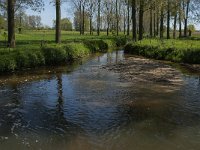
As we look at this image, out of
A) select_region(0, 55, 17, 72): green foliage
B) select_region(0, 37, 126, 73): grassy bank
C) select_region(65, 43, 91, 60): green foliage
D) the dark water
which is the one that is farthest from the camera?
select_region(65, 43, 91, 60): green foliage

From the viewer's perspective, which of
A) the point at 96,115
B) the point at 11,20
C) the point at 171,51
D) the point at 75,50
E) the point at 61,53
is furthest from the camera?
the point at 75,50

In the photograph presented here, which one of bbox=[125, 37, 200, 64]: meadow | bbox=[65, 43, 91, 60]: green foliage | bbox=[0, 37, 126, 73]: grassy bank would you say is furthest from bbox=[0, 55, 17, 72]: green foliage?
bbox=[125, 37, 200, 64]: meadow

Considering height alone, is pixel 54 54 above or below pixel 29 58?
above

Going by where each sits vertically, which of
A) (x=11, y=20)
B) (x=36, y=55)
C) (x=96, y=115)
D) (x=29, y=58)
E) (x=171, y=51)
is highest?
(x=11, y=20)

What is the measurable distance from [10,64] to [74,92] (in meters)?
7.14

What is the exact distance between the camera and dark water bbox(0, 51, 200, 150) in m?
10.6

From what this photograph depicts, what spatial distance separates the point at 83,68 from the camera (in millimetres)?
26391

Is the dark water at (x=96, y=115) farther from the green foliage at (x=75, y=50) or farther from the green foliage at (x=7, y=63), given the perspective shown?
the green foliage at (x=75, y=50)

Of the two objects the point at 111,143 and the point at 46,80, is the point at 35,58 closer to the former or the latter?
the point at 46,80

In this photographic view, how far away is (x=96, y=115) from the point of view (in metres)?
13.3

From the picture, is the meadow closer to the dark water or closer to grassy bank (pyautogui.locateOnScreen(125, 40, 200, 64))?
grassy bank (pyautogui.locateOnScreen(125, 40, 200, 64))

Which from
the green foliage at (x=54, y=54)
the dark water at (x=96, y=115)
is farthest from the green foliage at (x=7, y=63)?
the green foliage at (x=54, y=54)

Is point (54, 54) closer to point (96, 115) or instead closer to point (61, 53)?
point (61, 53)

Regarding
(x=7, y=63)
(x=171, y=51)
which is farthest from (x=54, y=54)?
(x=171, y=51)
